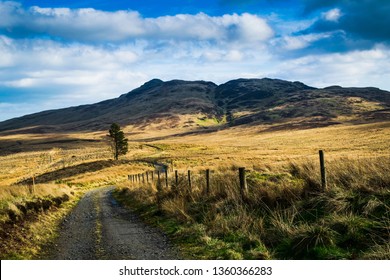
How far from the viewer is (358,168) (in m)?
11.8

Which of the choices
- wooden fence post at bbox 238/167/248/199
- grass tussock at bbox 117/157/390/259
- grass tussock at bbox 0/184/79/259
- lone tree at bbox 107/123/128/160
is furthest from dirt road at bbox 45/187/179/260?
lone tree at bbox 107/123/128/160

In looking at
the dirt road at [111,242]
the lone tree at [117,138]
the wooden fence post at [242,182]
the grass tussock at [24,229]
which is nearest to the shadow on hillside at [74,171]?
the lone tree at [117,138]

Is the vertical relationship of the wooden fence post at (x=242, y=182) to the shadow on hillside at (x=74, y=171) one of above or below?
above

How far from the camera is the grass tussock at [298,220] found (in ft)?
27.7

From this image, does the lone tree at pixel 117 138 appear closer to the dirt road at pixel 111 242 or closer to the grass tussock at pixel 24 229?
the grass tussock at pixel 24 229

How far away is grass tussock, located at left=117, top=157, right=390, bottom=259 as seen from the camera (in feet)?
27.7

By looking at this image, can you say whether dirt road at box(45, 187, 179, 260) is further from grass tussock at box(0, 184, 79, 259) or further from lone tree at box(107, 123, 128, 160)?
lone tree at box(107, 123, 128, 160)

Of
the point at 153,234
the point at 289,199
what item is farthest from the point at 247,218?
the point at 153,234

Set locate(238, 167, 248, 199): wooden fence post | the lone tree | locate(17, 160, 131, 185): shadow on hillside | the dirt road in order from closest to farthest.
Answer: the dirt road < locate(238, 167, 248, 199): wooden fence post < locate(17, 160, 131, 185): shadow on hillside < the lone tree

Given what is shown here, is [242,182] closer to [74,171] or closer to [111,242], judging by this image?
[111,242]

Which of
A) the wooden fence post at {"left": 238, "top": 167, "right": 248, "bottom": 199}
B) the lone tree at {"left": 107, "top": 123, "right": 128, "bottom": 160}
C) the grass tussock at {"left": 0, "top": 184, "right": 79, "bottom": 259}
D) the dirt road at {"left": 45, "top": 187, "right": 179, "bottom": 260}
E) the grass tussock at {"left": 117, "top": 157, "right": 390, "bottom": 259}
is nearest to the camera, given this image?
the grass tussock at {"left": 117, "top": 157, "right": 390, "bottom": 259}

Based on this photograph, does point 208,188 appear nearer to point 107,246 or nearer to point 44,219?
point 107,246

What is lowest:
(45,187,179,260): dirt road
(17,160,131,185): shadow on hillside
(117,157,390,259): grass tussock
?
(17,160,131,185): shadow on hillside

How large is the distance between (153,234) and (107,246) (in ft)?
6.89
